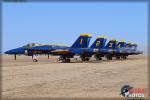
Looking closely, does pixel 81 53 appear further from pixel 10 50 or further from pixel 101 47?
Answer: pixel 10 50

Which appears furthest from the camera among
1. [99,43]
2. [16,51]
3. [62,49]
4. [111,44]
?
→ [111,44]

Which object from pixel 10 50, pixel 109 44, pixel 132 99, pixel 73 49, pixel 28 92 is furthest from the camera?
pixel 109 44

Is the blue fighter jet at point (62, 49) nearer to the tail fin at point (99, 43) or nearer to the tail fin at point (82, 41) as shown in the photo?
the tail fin at point (82, 41)

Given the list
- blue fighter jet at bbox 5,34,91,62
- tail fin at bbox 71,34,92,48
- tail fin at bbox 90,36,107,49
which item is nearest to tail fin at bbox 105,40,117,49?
tail fin at bbox 90,36,107,49

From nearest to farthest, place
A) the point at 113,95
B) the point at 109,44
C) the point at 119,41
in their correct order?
the point at 113,95 → the point at 109,44 → the point at 119,41

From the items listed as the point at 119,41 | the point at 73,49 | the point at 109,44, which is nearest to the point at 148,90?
the point at 73,49

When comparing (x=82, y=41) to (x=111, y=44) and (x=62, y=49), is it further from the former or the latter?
(x=111, y=44)

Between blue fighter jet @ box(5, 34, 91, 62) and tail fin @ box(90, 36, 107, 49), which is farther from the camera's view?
tail fin @ box(90, 36, 107, 49)

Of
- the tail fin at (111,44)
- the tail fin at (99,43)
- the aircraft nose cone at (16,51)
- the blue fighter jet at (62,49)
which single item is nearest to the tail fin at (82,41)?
the blue fighter jet at (62,49)

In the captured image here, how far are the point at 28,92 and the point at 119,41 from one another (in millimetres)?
66382

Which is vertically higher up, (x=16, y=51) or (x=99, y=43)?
(x=99, y=43)

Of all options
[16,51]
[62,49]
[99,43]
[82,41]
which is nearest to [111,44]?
[99,43]

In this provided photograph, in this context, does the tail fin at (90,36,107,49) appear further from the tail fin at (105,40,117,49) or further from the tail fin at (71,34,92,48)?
the tail fin at (105,40,117,49)

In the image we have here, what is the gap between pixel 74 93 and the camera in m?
12.3
